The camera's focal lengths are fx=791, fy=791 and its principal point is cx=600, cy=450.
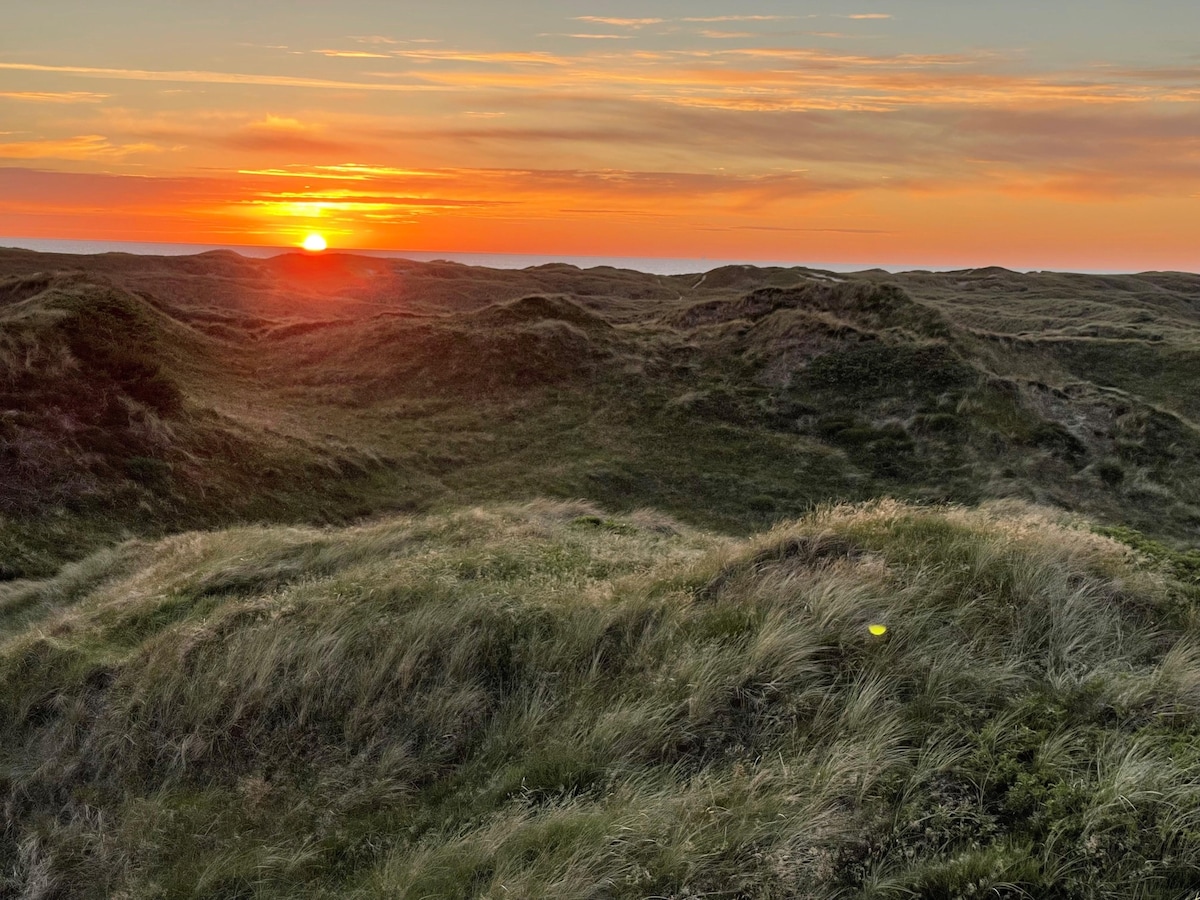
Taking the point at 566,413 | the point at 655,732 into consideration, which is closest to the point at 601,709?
the point at 655,732

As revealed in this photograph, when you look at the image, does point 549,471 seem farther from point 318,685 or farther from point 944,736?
point 944,736

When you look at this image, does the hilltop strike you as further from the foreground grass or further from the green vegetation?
the foreground grass

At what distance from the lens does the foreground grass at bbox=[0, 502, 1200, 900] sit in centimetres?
430

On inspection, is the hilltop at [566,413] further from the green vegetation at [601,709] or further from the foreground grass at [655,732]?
the foreground grass at [655,732]

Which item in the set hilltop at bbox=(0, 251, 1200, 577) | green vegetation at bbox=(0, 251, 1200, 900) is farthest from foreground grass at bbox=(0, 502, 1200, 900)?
hilltop at bbox=(0, 251, 1200, 577)

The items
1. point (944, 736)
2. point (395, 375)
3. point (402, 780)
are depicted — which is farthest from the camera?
point (395, 375)

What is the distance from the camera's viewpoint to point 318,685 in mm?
6750

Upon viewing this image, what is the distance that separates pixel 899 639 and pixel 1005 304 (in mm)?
82910

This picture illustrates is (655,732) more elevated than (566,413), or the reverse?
(566,413)

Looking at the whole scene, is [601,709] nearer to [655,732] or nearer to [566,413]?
[655,732]

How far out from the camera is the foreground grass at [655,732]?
14.1 feet

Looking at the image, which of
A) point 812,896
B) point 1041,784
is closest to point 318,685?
point 812,896

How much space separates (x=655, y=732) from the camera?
551 cm

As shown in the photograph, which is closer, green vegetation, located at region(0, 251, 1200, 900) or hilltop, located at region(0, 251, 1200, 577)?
green vegetation, located at region(0, 251, 1200, 900)
